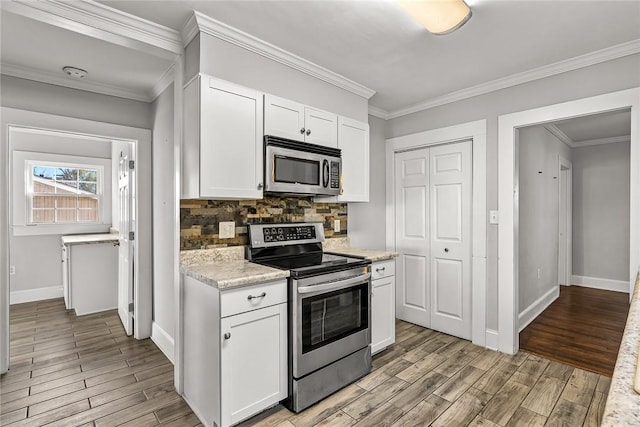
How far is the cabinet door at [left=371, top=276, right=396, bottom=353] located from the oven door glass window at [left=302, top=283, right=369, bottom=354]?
25 cm

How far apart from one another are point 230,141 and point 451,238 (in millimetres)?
2432

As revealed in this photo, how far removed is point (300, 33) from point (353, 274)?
1.73 m

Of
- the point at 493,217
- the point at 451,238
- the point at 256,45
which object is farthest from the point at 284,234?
the point at 493,217

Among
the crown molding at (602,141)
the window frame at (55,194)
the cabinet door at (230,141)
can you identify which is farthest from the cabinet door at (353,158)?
the crown molding at (602,141)

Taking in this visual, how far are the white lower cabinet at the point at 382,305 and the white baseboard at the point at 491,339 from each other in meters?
0.90

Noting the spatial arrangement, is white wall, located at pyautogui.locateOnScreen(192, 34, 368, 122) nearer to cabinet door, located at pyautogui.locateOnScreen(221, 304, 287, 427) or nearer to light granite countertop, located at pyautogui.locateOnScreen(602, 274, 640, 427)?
cabinet door, located at pyautogui.locateOnScreen(221, 304, 287, 427)

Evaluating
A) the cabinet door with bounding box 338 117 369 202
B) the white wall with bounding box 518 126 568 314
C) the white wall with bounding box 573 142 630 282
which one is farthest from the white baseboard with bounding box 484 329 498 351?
the white wall with bounding box 573 142 630 282

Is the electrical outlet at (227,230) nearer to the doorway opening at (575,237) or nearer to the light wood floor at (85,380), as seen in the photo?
the light wood floor at (85,380)

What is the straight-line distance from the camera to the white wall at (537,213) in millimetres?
3609

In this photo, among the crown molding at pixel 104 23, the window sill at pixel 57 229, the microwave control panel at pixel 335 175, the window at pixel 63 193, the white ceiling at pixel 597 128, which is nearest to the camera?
the crown molding at pixel 104 23

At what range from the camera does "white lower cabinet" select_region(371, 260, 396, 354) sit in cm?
279

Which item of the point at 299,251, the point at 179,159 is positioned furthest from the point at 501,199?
the point at 179,159

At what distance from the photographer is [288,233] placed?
2.77 meters

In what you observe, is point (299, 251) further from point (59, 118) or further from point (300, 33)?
point (59, 118)
